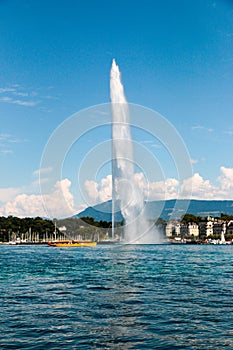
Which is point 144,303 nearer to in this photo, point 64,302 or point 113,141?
point 64,302

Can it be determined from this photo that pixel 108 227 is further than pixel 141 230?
Yes

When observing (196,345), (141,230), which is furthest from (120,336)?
(141,230)

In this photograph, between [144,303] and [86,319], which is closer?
[86,319]

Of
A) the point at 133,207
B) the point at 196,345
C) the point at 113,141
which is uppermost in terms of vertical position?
the point at 113,141

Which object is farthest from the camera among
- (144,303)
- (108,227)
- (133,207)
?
(108,227)

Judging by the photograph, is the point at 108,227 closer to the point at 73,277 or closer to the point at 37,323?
the point at 73,277

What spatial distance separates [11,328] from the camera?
1403 centimetres

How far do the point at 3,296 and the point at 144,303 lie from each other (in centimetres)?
604

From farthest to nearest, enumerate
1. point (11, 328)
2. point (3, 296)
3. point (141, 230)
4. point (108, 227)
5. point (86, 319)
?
point (108, 227) → point (141, 230) → point (3, 296) → point (86, 319) → point (11, 328)

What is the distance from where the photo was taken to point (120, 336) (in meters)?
13.1

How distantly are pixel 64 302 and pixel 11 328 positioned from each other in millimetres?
4904

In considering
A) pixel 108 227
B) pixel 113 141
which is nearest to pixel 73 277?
pixel 113 141

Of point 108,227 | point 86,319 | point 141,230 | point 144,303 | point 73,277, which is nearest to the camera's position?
point 86,319

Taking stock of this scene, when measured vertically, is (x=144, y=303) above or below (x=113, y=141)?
below
